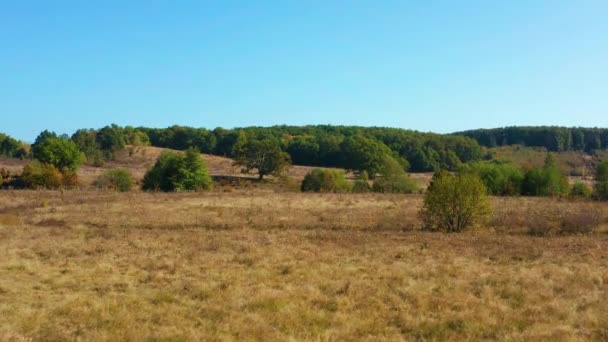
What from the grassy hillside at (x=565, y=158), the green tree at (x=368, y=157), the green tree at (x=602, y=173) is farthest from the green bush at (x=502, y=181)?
the grassy hillside at (x=565, y=158)

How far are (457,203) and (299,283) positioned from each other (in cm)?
1688

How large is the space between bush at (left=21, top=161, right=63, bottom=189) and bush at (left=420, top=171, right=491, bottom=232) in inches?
2050

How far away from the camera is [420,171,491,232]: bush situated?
29.1 m

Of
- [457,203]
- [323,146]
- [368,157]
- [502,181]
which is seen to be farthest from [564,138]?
[457,203]

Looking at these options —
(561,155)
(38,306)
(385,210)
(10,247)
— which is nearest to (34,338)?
(38,306)

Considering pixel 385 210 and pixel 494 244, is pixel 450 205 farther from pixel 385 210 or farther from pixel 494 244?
pixel 385 210

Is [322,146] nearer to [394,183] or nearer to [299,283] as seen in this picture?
[394,183]

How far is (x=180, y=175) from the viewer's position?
63.8 meters

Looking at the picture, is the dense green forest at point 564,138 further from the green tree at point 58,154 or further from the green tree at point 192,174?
the green tree at point 58,154

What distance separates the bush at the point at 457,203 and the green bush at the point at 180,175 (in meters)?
39.5

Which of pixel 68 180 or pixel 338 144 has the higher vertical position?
pixel 338 144

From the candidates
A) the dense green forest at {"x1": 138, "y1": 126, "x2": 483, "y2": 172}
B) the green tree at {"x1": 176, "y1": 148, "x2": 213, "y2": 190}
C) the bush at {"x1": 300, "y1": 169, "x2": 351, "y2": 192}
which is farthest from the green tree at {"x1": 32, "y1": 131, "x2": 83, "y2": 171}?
the dense green forest at {"x1": 138, "y1": 126, "x2": 483, "y2": 172}

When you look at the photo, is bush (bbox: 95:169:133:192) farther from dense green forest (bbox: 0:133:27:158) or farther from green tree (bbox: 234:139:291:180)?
dense green forest (bbox: 0:133:27:158)

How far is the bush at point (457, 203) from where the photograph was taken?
29.1m
